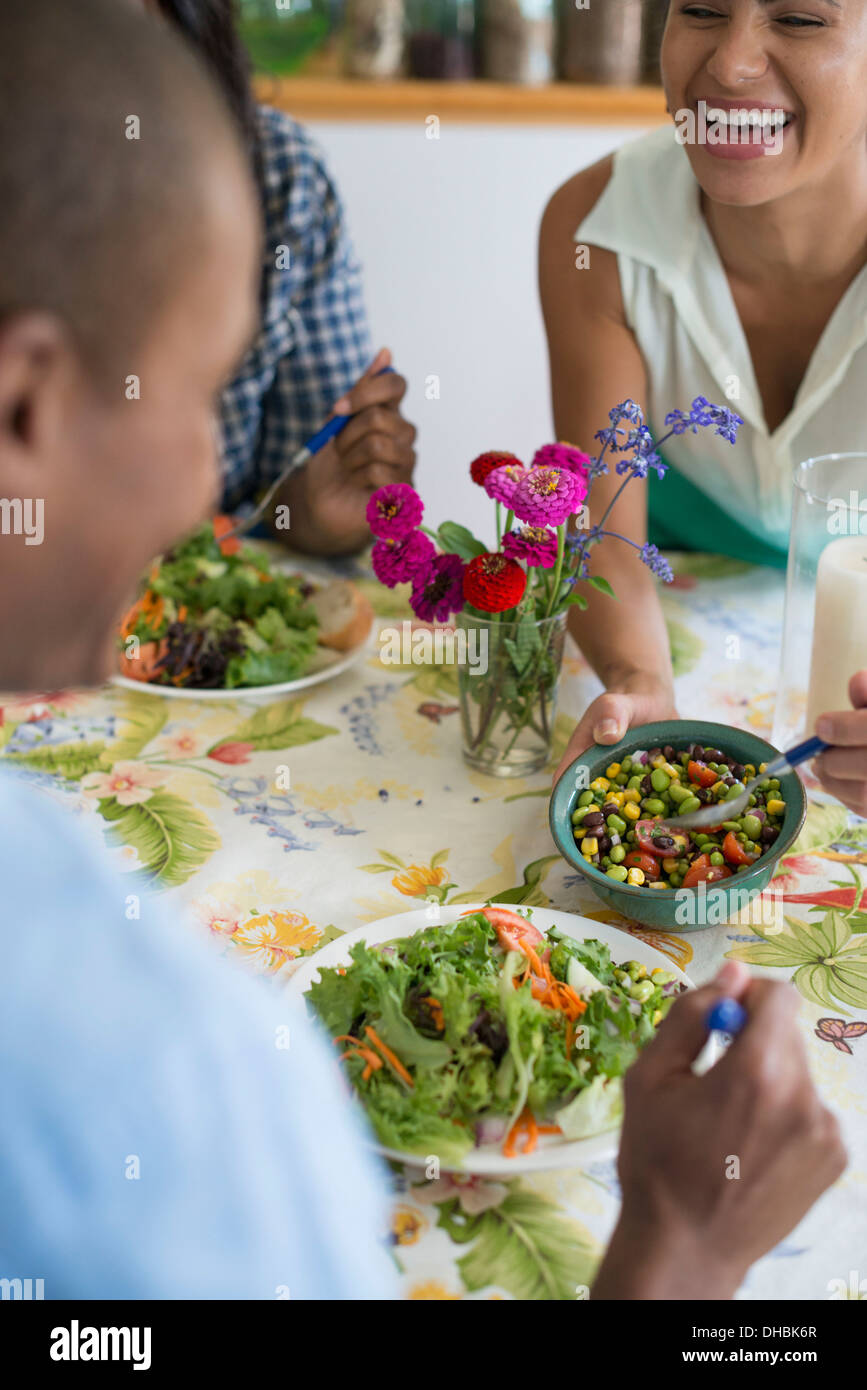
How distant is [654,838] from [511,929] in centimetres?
15

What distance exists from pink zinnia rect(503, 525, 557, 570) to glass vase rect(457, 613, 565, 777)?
0.07 metres

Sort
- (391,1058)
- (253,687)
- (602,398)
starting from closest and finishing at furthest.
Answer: (391,1058) < (253,687) < (602,398)

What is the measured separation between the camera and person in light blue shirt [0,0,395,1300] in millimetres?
468

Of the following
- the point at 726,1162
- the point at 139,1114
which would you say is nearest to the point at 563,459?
the point at 726,1162

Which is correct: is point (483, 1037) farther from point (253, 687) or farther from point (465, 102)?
point (465, 102)

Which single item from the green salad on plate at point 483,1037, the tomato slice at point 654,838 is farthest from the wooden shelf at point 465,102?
the green salad on plate at point 483,1037

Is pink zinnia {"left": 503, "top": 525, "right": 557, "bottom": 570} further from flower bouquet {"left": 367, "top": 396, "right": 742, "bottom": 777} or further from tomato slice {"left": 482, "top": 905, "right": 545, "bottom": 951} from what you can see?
tomato slice {"left": 482, "top": 905, "right": 545, "bottom": 951}

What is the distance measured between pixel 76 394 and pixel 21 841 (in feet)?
0.60

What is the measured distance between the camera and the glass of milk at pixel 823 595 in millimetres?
1078

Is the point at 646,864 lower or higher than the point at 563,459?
lower

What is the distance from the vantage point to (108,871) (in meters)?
0.54

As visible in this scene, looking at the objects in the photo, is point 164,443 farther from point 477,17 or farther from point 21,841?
point 477,17

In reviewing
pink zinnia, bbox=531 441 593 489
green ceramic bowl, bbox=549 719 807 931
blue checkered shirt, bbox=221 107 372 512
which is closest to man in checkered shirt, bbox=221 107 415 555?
blue checkered shirt, bbox=221 107 372 512
